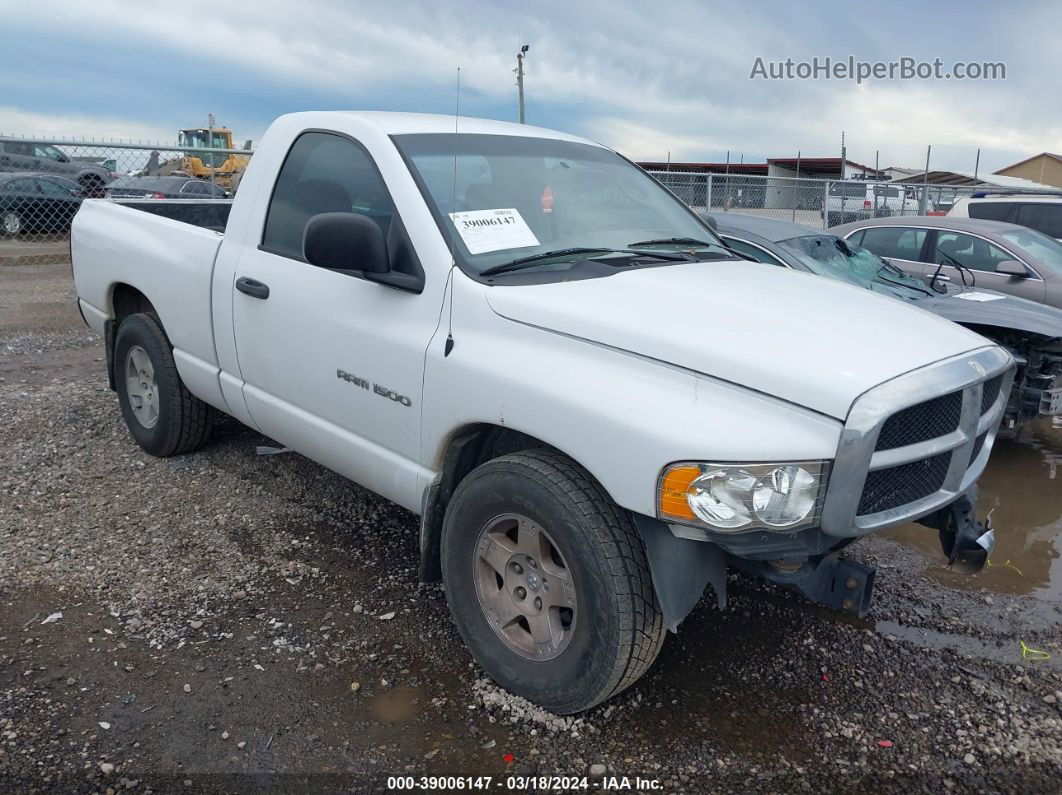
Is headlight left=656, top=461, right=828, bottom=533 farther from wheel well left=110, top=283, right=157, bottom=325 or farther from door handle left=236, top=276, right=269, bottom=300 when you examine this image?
wheel well left=110, top=283, right=157, bottom=325

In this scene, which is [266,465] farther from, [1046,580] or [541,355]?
[1046,580]

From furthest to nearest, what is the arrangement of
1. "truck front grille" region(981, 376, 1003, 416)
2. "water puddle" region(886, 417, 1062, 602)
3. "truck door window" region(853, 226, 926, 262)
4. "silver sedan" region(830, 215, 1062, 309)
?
1. "truck door window" region(853, 226, 926, 262)
2. "silver sedan" region(830, 215, 1062, 309)
3. "water puddle" region(886, 417, 1062, 602)
4. "truck front grille" region(981, 376, 1003, 416)

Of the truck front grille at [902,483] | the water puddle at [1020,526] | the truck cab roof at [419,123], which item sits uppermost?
the truck cab roof at [419,123]

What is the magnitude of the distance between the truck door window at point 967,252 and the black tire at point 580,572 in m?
7.08

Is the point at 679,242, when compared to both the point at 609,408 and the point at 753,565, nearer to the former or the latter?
the point at 609,408

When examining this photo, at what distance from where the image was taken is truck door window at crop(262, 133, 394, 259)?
11.2 feet

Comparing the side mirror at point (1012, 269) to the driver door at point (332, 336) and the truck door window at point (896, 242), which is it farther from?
the driver door at point (332, 336)

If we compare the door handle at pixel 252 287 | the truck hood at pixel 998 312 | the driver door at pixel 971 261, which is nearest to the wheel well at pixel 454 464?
the door handle at pixel 252 287

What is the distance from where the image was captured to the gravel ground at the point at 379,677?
2691mm

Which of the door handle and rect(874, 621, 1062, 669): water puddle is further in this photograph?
the door handle

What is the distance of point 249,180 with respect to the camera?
404cm

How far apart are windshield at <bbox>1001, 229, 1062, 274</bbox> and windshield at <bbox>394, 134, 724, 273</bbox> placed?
19.1 feet

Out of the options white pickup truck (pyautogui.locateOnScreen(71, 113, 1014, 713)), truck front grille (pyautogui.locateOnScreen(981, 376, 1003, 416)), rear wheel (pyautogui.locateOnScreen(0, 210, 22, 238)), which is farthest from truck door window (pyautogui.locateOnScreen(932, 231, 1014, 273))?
rear wheel (pyautogui.locateOnScreen(0, 210, 22, 238))

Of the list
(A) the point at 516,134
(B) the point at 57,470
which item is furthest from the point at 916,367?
(B) the point at 57,470
